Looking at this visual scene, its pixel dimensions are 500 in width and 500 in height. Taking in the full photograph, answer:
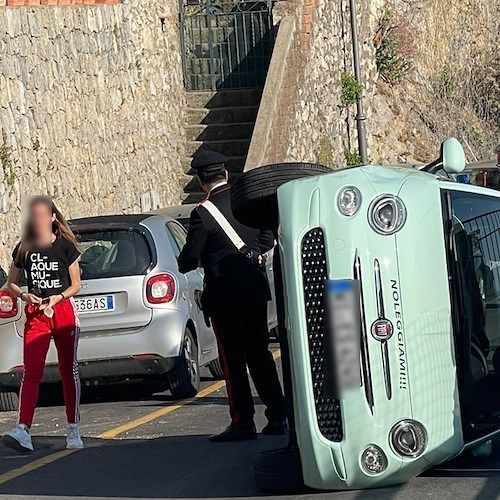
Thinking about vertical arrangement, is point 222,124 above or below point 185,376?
above

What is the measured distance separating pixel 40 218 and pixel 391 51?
71.6ft

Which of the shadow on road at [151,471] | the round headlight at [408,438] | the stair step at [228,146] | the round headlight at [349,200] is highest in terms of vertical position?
the stair step at [228,146]

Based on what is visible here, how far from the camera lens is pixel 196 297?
13430 millimetres

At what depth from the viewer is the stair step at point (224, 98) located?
25.9m

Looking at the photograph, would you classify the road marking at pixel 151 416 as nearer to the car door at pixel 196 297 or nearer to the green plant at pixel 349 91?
the car door at pixel 196 297

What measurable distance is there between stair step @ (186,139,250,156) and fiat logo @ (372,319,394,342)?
17069mm

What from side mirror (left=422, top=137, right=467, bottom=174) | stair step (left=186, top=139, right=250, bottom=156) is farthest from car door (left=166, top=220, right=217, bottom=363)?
stair step (left=186, top=139, right=250, bottom=156)

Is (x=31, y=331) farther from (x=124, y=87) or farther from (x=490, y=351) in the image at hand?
(x=124, y=87)

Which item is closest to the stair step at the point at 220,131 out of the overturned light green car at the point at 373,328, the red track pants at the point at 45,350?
the red track pants at the point at 45,350

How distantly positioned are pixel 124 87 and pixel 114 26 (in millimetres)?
903

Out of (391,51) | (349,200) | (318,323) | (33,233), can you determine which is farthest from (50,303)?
(391,51)

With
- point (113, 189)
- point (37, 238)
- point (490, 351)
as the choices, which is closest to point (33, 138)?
point (113, 189)

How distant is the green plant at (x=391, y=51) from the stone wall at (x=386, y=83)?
0.17 ft

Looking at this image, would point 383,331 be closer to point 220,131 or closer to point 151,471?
point 151,471
